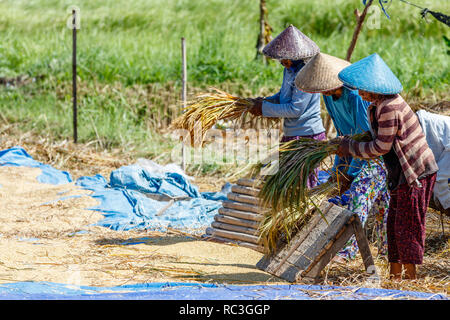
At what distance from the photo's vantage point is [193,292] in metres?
3.27

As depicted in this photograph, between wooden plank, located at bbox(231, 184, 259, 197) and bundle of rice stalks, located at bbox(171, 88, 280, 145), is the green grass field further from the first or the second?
wooden plank, located at bbox(231, 184, 259, 197)

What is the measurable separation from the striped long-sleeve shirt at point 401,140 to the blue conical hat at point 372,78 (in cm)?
7

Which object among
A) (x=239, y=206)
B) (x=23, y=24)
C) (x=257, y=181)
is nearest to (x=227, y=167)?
(x=239, y=206)

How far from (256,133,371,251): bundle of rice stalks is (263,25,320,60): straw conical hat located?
805 millimetres

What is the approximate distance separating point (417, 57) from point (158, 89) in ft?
13.4

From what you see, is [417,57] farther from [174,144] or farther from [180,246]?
[180,246]

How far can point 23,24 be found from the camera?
13.3 m

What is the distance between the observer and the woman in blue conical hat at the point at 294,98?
4539 millimetres

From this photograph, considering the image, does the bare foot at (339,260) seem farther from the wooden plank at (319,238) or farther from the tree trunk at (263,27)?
the tree trunk at (263,27)

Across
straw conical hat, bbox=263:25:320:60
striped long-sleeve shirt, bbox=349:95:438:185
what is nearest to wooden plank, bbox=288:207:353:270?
striped long-sleeve shirt, bbox=349:95:438:185

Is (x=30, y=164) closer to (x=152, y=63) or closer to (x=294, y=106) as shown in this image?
(x=152, y=63)

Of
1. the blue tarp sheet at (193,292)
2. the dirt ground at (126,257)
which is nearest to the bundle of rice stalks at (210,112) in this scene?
the dirt ground at (126,257)

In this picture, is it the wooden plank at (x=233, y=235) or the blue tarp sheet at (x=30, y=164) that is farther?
the blue tarp sheet at (x=30, y=164)

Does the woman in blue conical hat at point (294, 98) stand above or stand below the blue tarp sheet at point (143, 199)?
above
